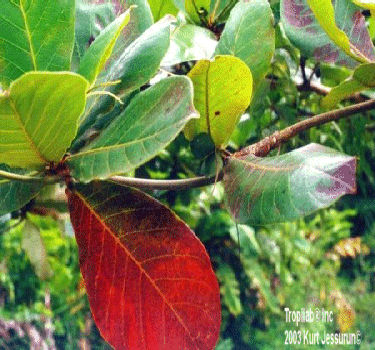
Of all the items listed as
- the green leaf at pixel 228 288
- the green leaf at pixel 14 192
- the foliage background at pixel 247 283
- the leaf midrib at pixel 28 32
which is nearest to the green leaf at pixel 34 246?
the green leaf at pixel 14 192

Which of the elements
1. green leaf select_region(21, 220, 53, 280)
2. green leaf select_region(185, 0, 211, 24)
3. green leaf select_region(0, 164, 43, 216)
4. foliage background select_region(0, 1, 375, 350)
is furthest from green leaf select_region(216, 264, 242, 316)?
green leaf select_region(0, 164, 43, 216)

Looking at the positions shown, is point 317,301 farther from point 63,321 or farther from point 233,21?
point 233,21

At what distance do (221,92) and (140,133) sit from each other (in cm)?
10

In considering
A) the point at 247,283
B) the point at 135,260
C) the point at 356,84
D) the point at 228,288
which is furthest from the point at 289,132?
the point at 247,283

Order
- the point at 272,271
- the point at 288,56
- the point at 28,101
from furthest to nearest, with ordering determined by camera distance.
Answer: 1. the point at 272,271
2. the point at 288,56
3. the point at 28,101

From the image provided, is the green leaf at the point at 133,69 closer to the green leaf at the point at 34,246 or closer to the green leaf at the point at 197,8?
the green leaf at the point at 197,8

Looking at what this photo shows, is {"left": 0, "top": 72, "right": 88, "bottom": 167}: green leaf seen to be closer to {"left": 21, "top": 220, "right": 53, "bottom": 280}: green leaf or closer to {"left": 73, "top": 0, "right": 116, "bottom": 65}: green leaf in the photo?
{"left": 73, "top": 0, "right": 116, "bottom": 65}: green leaf

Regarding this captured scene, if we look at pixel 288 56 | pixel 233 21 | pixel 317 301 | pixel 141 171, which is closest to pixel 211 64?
pixel 233 21

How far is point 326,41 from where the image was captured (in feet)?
1.66

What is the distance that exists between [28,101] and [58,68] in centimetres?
8

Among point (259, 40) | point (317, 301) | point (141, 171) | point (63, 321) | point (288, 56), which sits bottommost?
point (317, 301)

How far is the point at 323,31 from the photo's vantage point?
0.50m

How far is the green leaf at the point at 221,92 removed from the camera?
1.28 ft

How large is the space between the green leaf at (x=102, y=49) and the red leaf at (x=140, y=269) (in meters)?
0.09
